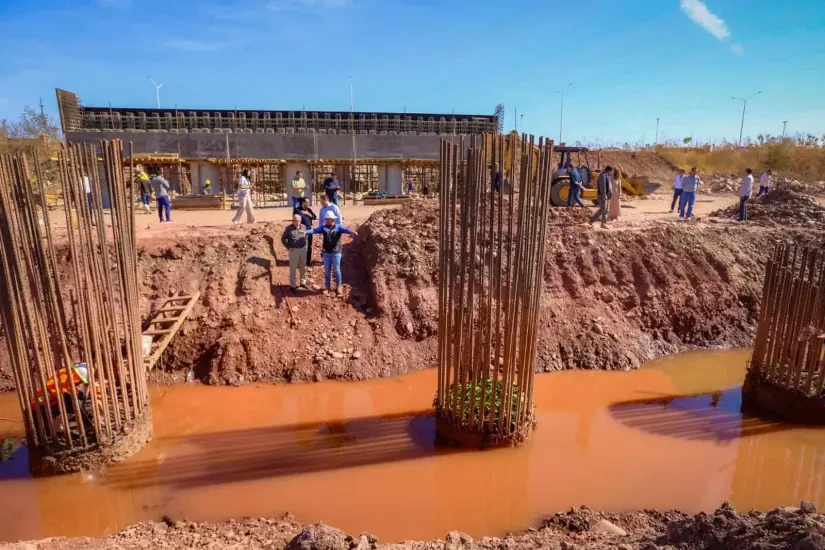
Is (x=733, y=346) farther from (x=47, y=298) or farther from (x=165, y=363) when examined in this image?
(x=47, y=298)

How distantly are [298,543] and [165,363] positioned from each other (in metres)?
4.72

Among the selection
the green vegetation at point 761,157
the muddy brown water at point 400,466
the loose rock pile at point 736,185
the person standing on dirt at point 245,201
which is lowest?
the muddy brown water at point 400,466

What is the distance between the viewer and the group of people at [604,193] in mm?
10562

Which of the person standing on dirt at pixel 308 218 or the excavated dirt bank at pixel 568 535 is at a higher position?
the person standing on dirt at pixel 308 218

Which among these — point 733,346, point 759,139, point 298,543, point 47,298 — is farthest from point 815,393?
point 759,139

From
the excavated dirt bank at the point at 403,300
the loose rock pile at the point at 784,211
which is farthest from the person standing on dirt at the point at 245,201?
the loose rock pile at the point at 784,211

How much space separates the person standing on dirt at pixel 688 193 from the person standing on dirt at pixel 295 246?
30.0 ft

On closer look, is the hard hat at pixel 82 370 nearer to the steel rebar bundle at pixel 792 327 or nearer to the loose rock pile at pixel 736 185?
the steel rebar bundle at pixel 792 327

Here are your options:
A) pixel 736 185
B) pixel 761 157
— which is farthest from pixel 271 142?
pixel 761 157

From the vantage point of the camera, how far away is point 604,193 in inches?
415

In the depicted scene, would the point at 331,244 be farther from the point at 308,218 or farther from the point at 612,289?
the point at 612,289

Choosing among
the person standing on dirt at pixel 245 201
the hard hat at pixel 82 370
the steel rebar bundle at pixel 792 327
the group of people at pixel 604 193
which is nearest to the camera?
the hard hat at pixel 82 370

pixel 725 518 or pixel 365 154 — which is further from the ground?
pixel 365 154

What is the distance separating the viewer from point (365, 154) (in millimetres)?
24719
